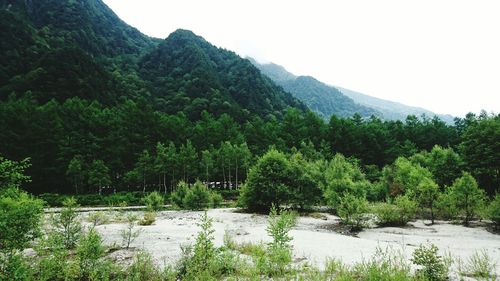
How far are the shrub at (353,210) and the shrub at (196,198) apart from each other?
17.1 m

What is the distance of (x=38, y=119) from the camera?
6031cm

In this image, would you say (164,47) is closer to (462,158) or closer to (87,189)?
(87,189)

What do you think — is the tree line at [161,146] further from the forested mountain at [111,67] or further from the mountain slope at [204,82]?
the mountain slope at [204,82]

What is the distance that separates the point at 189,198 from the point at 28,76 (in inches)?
3103

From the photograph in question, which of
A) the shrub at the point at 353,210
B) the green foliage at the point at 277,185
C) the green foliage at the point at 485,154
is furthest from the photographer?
the green foliage at the point at 485,154

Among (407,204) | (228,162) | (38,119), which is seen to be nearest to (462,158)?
(407,204)

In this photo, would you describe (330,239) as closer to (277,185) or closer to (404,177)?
(277,185)

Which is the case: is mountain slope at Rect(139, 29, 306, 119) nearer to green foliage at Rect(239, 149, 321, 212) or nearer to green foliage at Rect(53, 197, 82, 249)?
green foliage at Rect(239, 149, 321, 212)

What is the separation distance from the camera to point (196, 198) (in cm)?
3606

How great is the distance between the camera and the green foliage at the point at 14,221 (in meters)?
8.91

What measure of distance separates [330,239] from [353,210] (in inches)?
Answer: 261

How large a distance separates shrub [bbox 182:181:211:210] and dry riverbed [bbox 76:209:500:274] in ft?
33.1

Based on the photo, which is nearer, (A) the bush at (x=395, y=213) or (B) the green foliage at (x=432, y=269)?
(B) the green foliage at (x=432, y=269)

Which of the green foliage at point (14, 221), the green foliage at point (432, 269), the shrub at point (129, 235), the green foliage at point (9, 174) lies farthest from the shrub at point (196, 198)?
the green foliage at point (432, 269)
